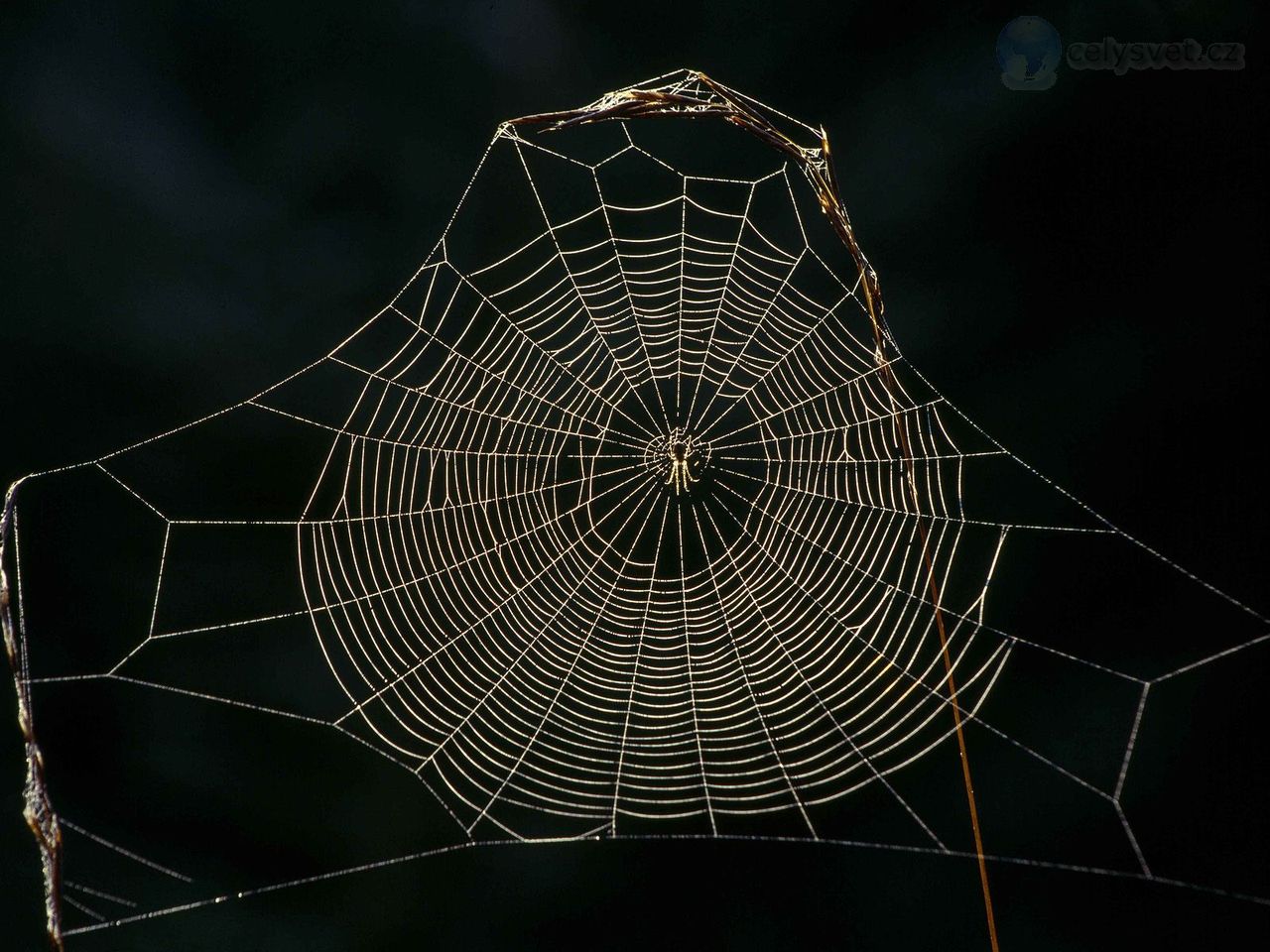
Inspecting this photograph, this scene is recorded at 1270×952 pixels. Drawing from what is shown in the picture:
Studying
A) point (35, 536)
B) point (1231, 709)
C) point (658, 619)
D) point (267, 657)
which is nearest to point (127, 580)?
point (35, 536)

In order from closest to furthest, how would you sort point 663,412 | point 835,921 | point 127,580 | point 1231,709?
1. point 663,412
2. point 127,580
3. point 1231,709
4. point 835,921

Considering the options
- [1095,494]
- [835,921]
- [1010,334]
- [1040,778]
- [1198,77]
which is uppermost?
[1198,77]

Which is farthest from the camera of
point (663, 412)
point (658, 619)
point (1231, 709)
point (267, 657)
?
point (1231, 709)

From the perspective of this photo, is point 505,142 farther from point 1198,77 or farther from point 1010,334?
point 1198,77

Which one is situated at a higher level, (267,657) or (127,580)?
(127,580)

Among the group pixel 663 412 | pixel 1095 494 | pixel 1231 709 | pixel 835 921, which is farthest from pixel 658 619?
pixel 1231 709

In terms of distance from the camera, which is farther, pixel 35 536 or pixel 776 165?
pixel 776 165
